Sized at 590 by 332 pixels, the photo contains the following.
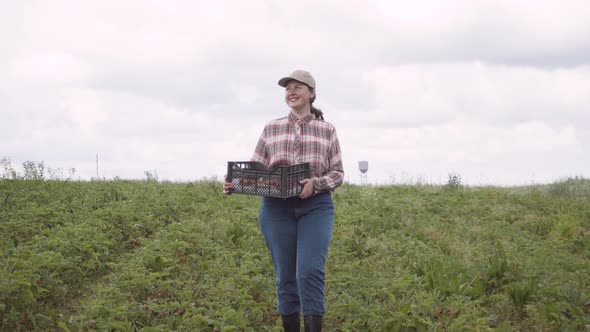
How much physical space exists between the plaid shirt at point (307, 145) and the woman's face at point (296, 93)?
173 mm

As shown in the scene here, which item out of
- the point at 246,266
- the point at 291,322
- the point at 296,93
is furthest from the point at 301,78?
the point at 246,266

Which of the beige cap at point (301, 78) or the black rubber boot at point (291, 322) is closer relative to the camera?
the beige cap at point (301, 78)

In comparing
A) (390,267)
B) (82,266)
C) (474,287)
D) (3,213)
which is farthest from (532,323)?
(3,213)

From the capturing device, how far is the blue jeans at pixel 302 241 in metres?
5.40

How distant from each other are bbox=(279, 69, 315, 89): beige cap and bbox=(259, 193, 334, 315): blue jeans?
3.53 feet

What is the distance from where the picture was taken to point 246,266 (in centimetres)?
835

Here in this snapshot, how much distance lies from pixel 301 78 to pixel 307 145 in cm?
64

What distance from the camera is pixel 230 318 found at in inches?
257

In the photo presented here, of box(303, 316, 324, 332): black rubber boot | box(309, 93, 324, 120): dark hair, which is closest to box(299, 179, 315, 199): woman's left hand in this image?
box(309, 93, 324, 120): dark hair

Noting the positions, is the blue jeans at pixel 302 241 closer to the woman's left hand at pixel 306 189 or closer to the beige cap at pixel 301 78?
the woman's left hand at pixel 306 189

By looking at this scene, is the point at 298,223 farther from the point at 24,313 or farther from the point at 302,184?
the point at 24,313

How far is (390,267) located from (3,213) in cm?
711

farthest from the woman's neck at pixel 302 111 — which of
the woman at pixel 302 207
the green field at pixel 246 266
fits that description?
the green field at pixel 246 266

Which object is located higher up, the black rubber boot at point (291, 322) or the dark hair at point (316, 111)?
the dark hair at point (316, 111)
